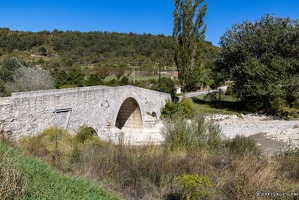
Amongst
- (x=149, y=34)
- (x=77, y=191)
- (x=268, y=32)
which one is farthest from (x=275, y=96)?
(x=149, y=34)

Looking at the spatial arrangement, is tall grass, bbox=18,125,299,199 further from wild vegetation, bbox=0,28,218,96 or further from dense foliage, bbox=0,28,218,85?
dense foliage, bbox=0,28,218,85

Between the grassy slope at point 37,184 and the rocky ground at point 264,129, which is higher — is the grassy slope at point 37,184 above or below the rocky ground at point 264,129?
above

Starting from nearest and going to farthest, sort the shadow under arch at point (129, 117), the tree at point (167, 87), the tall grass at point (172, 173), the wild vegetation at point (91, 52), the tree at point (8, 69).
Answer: the tall grass at point (172, 173)
the shadow under arch at point (129, 117)
the tree at point (8, 69)
the tree at point (167, 87)
the wild vegetation at point (91, 52)

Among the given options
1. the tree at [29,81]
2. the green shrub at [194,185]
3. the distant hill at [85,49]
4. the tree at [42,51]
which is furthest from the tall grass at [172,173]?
the tree at [42,51]

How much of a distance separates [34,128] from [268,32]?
20553mm

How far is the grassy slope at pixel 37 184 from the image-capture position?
3096 mm

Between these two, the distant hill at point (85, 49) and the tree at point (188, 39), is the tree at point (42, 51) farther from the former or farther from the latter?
the tree at point (188, 39)

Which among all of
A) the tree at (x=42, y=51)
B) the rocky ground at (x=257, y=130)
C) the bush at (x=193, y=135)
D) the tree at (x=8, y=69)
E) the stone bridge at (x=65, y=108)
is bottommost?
the rocky ground at (x=257, y=130)

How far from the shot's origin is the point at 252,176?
450 centimetres

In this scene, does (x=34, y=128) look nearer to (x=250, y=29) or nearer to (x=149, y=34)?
(x=250, y=29)

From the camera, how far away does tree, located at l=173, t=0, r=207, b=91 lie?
22562 mm

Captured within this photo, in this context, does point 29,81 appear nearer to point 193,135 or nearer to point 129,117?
point 129,117

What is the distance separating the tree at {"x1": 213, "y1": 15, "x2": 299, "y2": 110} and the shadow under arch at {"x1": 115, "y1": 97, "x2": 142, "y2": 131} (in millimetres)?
9796

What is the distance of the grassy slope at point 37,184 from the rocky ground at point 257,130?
8521 mm
